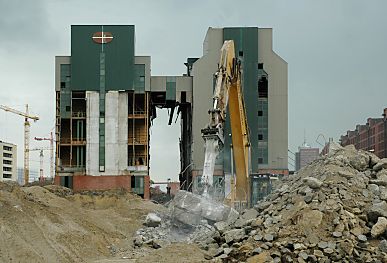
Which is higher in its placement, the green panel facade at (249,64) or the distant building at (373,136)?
the green panel facade at (249,64)

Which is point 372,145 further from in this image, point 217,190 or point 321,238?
point 321,238

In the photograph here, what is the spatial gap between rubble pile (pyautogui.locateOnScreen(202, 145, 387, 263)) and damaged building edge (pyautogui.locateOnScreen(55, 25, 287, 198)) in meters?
35.9

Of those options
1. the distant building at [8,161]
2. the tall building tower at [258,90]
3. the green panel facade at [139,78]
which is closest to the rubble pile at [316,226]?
the tall building tower at [258,90]

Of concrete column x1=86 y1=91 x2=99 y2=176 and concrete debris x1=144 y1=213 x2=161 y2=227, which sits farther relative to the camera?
concrete column x1=86 y1=91 x2=99 y2=176

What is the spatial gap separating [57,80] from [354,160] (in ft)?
131

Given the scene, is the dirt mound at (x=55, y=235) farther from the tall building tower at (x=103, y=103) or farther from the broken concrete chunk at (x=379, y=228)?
the tall building tower at (x=103, y=103)

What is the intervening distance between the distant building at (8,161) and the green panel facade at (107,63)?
80.2 metres

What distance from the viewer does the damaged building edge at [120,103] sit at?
5438 cm

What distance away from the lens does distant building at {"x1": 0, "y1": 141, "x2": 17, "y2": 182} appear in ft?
425

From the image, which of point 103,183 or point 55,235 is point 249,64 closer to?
point 103,183

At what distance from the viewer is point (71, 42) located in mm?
55250

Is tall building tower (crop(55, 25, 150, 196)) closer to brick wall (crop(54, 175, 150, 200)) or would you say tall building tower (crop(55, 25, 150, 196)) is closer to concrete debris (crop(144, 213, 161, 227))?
brick wall (crop(54, 175, 150, 200))

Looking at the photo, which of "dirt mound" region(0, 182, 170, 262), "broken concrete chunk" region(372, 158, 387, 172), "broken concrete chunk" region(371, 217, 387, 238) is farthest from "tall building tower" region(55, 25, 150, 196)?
"broken concrete chunk" region(371, 217, 387, 238)

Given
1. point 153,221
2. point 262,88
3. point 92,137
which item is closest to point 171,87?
point 262,88
